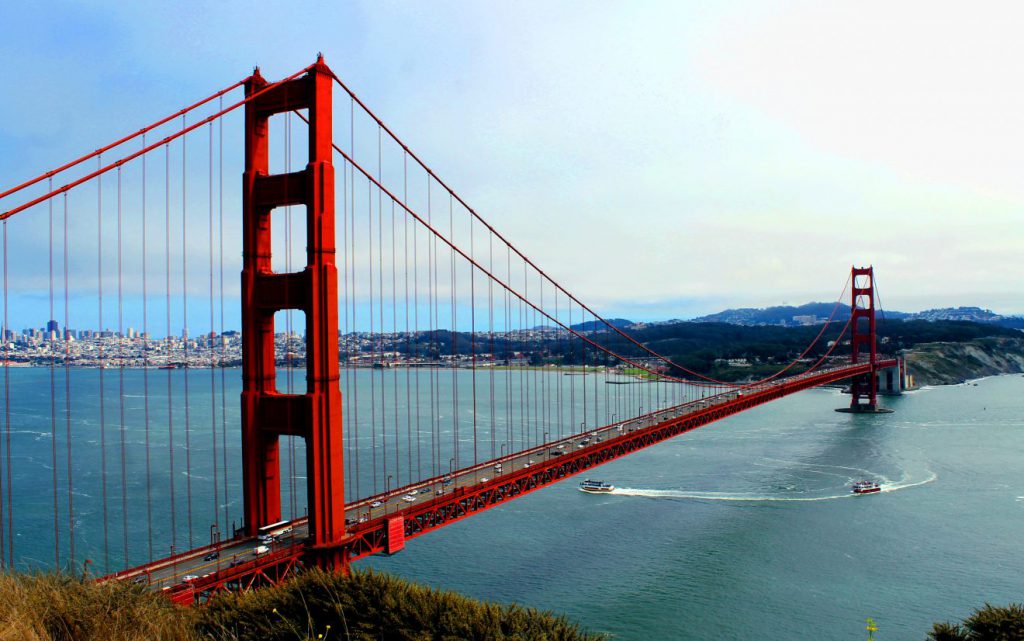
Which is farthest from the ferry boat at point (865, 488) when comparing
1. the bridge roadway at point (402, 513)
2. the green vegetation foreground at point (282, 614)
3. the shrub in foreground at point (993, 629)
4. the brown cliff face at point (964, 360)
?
the brown cliff face at point (964, 360)

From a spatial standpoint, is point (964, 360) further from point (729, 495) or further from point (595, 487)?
point (595, 487)

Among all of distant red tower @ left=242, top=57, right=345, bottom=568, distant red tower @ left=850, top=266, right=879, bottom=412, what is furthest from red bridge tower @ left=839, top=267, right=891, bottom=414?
distant red tower @ left=242, top=57, right=345, bottom=568

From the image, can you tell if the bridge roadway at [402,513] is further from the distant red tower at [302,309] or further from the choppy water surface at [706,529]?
the choppy water surface at [706,529]

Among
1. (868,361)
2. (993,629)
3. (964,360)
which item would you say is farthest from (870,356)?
(993,629)

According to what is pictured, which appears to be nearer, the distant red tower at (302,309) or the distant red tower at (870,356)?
the distant red tower at (302,309)

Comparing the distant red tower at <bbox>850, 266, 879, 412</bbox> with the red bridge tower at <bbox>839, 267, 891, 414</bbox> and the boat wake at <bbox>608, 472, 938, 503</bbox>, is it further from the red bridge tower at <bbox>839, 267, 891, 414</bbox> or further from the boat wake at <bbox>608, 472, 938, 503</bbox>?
the boat wake at <bbox>608, 472, 938, 503</bbox>

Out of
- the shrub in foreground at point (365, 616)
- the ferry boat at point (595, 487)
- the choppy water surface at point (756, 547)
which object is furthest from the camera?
the ferry boat at point (595, 487)

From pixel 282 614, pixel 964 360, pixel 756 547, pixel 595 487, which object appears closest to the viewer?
pixel 282 614
